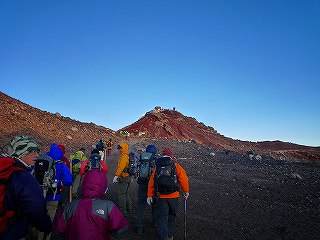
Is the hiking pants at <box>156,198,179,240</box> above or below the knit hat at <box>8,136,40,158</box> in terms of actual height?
below

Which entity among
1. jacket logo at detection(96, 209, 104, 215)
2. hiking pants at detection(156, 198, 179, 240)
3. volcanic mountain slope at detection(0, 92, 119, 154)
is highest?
volcanic mountain slope at detection(0, 92, 119, 154)

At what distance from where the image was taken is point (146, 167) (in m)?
8.02

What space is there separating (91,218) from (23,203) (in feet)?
2.95

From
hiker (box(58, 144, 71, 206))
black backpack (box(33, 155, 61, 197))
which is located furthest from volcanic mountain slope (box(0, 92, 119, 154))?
black backpack (box(33, 155, 61, 197))

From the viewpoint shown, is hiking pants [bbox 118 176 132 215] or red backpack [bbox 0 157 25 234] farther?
hiking pants [bbox 118 176 132 215]

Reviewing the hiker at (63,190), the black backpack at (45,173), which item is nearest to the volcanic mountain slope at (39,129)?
the hiker at (63,190)

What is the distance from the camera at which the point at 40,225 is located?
332 cm

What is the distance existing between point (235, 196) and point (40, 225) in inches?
378

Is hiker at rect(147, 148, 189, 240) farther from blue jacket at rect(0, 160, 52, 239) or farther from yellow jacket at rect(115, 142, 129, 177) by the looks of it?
blue jacket at rect(0, 160, 52, 239)

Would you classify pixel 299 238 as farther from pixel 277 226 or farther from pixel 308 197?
pixel 308 197

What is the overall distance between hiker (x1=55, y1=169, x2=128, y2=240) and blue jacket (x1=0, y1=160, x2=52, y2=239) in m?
0.46

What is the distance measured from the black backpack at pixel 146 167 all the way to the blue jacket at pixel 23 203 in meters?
4.71

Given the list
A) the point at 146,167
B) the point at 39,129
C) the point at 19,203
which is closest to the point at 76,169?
the point at 146,167

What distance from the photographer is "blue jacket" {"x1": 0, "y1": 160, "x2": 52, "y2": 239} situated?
308 cm
